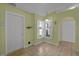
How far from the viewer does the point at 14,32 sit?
6.18 feet

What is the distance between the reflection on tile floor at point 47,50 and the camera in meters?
1.87

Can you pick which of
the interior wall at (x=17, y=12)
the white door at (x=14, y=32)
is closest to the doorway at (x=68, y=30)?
the interior wall at (x=17, y=12)

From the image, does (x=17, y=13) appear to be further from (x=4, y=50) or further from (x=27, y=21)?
(x=4, y=50)

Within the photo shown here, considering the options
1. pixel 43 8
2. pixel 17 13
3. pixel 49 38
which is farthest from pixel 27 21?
pixel 49 38

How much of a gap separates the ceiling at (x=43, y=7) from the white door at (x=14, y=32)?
0.60ft

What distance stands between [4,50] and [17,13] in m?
0.63

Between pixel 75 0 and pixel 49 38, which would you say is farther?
pixel 49 38

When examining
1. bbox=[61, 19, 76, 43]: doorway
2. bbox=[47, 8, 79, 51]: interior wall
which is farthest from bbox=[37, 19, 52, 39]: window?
bbox=[61, 19, 76, 43]: doorway

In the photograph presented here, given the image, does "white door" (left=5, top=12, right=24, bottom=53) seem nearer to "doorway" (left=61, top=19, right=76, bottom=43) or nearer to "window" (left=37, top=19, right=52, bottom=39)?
"window" (left=37, top=19, right=52, bottom=39)

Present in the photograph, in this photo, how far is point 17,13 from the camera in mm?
1836

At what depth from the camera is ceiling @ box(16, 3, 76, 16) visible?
185 cm

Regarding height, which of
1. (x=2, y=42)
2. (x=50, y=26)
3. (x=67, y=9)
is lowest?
(x=2, y=42)

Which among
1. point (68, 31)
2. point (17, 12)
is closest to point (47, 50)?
point (68, 31)

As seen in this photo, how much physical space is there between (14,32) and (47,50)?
63 cm
